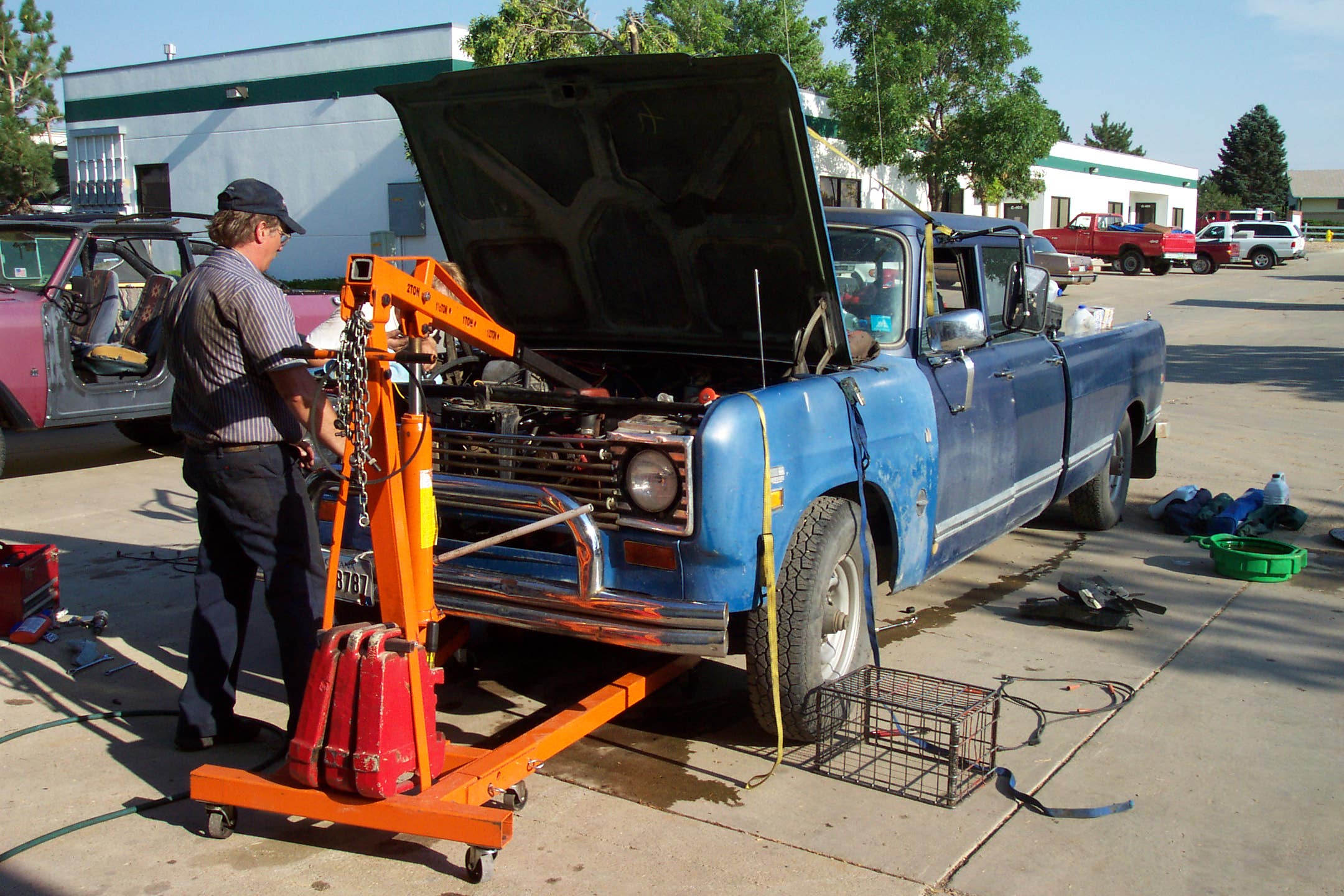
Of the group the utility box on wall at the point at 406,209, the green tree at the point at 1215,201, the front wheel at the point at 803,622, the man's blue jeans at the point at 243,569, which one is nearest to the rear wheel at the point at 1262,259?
the green tree at the point at 1215,201

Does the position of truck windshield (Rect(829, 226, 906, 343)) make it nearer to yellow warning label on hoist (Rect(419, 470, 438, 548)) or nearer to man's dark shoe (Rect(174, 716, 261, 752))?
yellow warning label on hoist (Rect(419, 470, 438, 548))

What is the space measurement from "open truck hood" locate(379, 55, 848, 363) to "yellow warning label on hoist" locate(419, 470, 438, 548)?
5.71 feet

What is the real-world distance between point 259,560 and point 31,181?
113 ft

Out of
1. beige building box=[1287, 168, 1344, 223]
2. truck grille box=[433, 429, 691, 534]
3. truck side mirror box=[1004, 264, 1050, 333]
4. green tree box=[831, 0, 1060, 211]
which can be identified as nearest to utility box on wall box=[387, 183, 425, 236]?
green tree box=[831, 0, 1060, 211]

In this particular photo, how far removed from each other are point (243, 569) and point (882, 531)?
245 cm

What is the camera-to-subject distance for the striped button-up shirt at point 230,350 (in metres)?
3.57

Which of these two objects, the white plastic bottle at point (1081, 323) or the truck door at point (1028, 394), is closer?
the truck door at point (1028, 394)

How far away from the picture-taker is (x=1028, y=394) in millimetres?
5633

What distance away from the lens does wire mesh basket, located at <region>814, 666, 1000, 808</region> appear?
3.76 meters

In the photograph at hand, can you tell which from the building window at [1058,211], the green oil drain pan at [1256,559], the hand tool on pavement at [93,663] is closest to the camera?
the hand tool on pavement at [93,663]

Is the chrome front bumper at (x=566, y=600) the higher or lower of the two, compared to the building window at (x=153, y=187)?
lower

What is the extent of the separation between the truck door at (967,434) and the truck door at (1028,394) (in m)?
0.08

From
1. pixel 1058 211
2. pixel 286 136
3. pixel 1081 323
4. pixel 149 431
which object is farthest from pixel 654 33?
pixel 1058 211

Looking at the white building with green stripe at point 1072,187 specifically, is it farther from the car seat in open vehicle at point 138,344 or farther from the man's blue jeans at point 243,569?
the man's blue jeans at point 243,569
